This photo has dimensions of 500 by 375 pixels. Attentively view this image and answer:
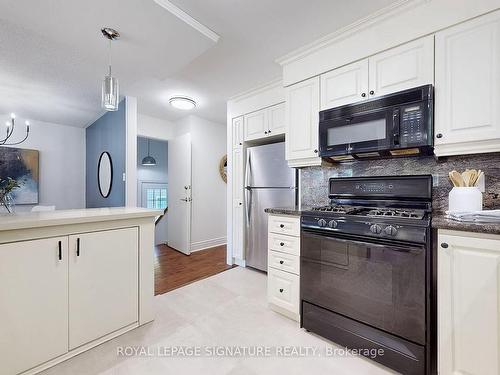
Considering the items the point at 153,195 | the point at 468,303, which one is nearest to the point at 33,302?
the point at 468,303

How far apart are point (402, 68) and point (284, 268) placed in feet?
5.90

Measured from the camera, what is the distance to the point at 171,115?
13.6ft

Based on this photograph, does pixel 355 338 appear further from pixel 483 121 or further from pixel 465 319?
pixel 483 121

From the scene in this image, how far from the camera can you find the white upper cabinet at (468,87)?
4.54 ft

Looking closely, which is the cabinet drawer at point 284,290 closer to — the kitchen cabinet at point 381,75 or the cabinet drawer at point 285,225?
the cabinet drawer at point 285,225

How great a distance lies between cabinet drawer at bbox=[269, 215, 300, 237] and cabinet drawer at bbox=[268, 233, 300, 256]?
40 millimetres

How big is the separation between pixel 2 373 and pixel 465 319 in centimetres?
248

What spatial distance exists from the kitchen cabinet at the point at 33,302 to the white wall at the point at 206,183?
8.63 feet

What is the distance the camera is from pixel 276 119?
2.87 metres

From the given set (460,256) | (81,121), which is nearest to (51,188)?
(81,121)

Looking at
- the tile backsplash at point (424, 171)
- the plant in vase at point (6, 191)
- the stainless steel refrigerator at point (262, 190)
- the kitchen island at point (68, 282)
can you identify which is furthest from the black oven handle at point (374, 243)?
the plant in vase at point (6, 191)

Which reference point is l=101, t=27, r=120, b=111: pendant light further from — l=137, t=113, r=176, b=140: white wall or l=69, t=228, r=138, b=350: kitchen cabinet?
l=137, t=113, r=176, b=140: white wall

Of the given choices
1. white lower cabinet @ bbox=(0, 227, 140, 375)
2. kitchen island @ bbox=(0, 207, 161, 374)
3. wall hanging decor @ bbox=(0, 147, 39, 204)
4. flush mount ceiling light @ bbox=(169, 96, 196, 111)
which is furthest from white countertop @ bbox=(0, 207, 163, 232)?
wall hanging decor @ bbox=(0, 147, 39, 204)

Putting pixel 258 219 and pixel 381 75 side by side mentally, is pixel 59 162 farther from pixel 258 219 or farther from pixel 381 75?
pixel 381 75
